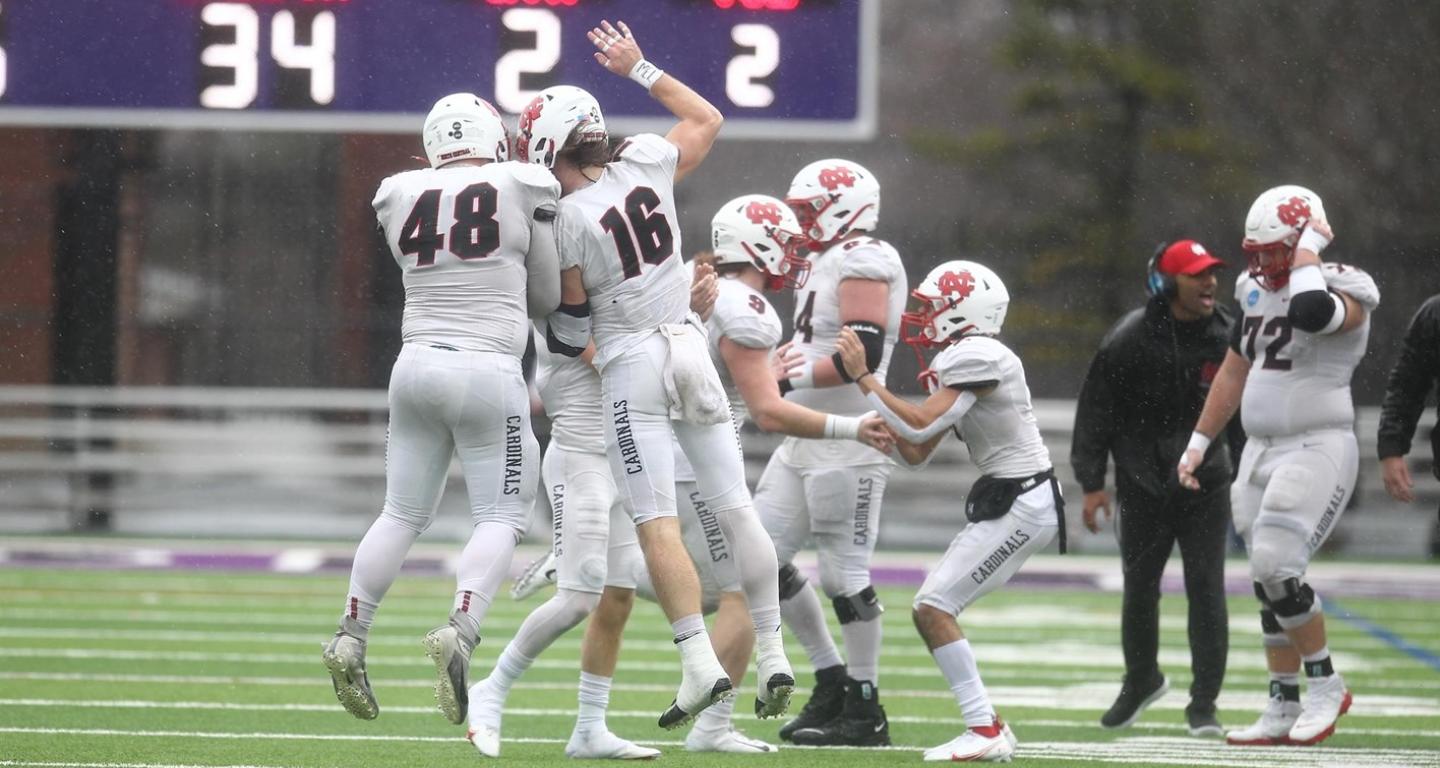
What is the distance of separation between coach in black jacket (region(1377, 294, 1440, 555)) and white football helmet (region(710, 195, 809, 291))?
6.96 ft

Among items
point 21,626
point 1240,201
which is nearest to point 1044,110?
point 1240,201

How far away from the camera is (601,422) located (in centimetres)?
657

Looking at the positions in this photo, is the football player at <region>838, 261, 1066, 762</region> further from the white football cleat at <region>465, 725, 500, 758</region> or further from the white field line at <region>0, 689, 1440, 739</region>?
the white football cleat at <region>465, 725, 500, 758</region>

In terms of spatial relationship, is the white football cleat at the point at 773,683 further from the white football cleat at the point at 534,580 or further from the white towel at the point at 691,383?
the white football cleat at the point at 534,580

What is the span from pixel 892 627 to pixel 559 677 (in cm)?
267

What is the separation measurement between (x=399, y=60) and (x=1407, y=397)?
4.67 meters

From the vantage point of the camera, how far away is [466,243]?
6020 millimetres

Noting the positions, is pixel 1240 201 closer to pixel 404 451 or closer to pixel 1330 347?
pixel 1330 347

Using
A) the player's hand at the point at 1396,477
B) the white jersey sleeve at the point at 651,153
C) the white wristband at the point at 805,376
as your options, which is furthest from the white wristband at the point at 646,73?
the player's hand at the point at 1396,477

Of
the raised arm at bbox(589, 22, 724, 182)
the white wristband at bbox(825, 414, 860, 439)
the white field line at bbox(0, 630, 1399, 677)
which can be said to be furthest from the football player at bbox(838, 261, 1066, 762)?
the white field line at bbox(0, 630, 1399, 677)

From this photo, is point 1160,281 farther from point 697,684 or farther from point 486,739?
point 486,739

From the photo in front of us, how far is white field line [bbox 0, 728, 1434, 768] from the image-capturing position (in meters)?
6.52

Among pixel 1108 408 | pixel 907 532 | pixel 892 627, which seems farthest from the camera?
pixel 907 532

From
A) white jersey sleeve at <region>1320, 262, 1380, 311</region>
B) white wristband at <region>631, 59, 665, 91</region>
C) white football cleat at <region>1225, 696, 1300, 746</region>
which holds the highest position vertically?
white wristband at <region>631, 59, 665, 91</region>
